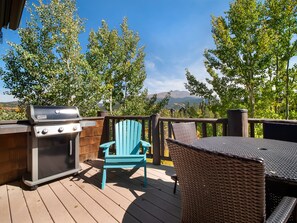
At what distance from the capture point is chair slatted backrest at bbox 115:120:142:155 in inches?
124

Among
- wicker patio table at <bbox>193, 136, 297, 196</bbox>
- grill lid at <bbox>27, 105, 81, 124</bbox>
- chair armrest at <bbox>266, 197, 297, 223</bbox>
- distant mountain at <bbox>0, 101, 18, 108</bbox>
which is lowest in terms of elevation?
chair armrest at <bbox>266, 197, 297, 223</bbox>

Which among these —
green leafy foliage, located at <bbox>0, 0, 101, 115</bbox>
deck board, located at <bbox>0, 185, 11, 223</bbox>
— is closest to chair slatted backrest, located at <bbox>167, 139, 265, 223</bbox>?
deck board, located at <bbox>0, 185, 11, 223</bbox>

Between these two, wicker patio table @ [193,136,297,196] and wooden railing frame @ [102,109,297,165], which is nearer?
wicker patio table @ [193,136,297,196]

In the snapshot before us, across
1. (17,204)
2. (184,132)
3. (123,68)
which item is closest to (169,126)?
(184,132)

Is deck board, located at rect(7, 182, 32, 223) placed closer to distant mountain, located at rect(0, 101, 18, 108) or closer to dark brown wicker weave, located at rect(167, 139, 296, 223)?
dark brown wicker weave, located at rect(167, 139, 296, 223)

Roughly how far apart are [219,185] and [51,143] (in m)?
2.60

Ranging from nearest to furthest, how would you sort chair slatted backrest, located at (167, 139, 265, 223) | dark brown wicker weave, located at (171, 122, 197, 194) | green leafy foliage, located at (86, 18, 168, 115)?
chair slatted backrest, located at (167, 139, 265, 223), dark brown wicker weave, located at (171, 122, 197, 194), green leafy foliage, located at (86, 18, 168, 115)

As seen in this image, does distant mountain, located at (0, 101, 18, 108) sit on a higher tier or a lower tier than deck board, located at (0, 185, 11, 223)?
higher

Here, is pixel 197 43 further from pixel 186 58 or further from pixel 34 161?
pixel 34 161

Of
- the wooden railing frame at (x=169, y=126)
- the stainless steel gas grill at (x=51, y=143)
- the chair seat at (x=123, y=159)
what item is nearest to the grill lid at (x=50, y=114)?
the stainless steel gas grill at (x=51, y=143)

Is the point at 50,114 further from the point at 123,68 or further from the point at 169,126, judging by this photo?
the point at 123,68

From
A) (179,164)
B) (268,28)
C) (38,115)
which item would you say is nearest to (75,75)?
(38,115)

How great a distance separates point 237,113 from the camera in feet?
8.13

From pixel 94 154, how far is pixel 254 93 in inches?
379
